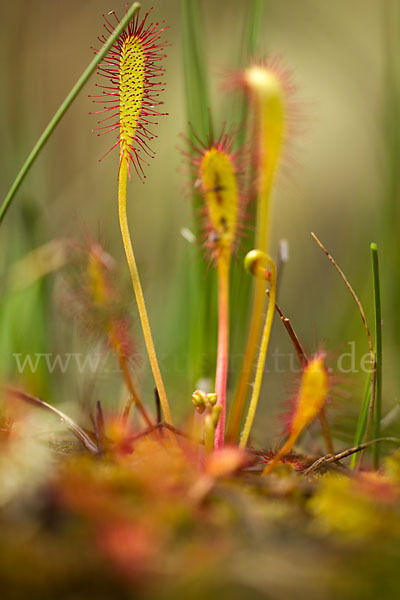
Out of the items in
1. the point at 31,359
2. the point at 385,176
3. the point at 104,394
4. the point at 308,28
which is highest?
the point at 308,28

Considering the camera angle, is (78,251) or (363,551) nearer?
(363,551)

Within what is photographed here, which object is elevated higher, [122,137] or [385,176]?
[385,176]

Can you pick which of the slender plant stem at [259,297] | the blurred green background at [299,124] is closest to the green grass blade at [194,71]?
the slender plant stem at [259,297]

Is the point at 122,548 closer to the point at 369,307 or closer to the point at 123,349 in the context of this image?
the point at 123,349

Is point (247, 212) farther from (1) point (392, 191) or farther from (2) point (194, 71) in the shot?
(1) point (392, 191)

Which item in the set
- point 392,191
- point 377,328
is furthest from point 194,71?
point 377,328

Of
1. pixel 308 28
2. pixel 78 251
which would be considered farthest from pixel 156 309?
pixel 308 28

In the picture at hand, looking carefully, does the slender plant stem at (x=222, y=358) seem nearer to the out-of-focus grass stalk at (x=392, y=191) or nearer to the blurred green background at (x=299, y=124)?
the out-of-focus grass stalk at (x=392, y=191)

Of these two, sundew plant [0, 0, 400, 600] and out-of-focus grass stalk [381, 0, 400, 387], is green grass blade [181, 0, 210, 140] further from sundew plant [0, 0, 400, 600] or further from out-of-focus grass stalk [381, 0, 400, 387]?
out-of-focus grass stalk [381, 0, 400, 387]
